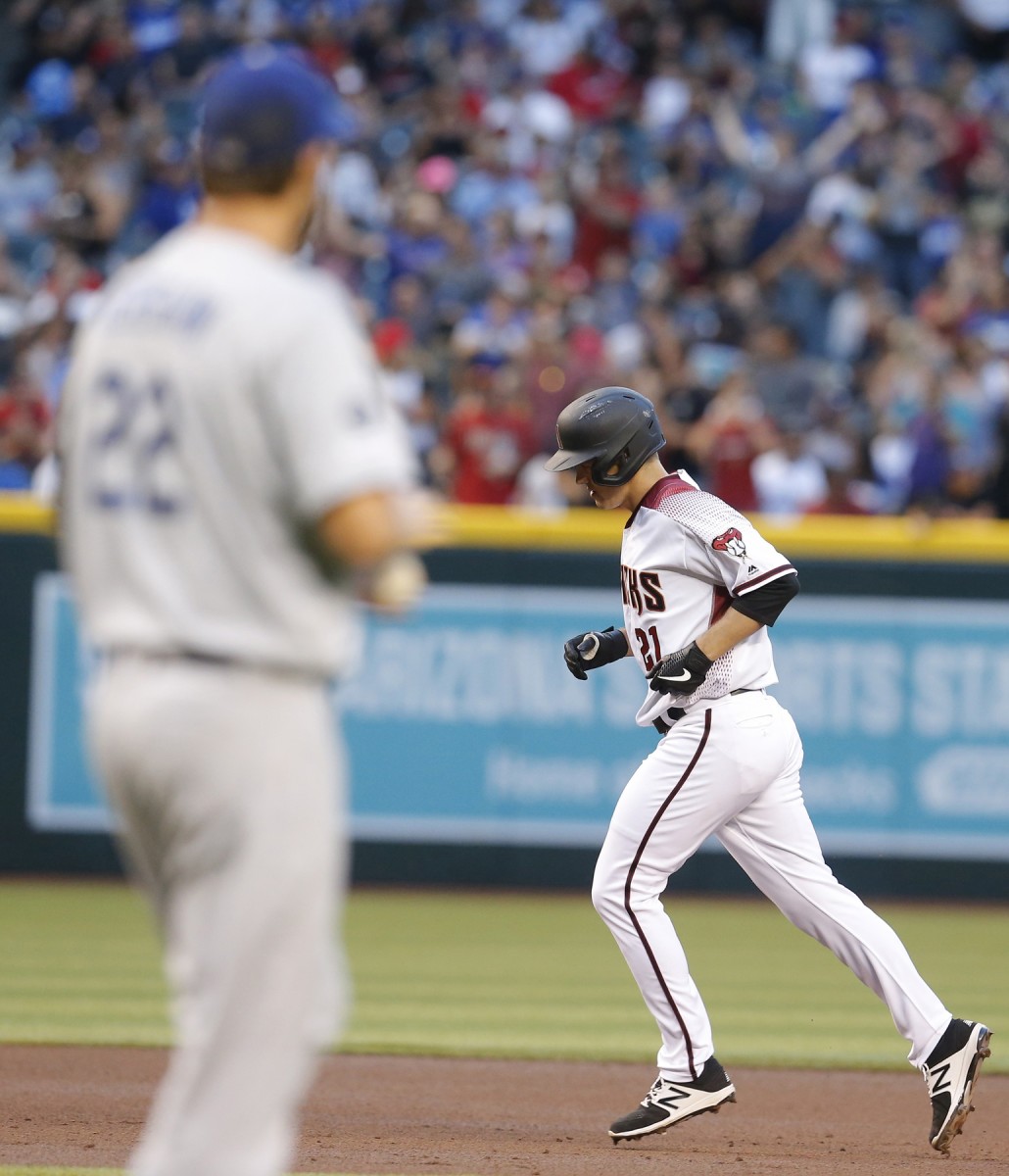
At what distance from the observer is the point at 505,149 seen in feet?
56.8

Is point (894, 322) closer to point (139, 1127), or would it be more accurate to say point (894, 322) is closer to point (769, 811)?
point (769, 811)

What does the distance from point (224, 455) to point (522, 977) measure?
23.5 feet

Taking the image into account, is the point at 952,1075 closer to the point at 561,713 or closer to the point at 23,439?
the point at 561,713


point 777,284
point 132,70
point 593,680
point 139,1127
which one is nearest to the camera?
point 139,1127

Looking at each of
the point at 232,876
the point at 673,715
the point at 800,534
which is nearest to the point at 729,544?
the point at 673,715

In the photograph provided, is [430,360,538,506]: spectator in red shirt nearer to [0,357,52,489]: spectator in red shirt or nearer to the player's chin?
[0,357,52,489]: spectator in red shirt

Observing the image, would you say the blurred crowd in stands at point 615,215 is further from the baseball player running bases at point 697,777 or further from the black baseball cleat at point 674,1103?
the black baseball cleat at point 674,1103

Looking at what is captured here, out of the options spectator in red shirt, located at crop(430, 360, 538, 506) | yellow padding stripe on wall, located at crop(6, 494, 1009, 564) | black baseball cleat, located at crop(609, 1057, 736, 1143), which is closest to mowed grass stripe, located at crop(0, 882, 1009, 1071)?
black baseball cleat, located at crop(609, 1057, 736, 1143)

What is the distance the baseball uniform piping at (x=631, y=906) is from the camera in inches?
229

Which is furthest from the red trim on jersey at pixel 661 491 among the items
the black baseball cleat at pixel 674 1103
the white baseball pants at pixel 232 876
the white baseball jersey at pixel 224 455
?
the white baseball pants at pixel 232 876

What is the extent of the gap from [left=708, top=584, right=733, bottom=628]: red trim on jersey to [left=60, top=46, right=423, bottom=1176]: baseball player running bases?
3187 millimetres

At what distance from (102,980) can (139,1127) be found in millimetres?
3480

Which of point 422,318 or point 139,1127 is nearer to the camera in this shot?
point 139,1127

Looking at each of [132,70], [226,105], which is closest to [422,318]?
[132,70]
